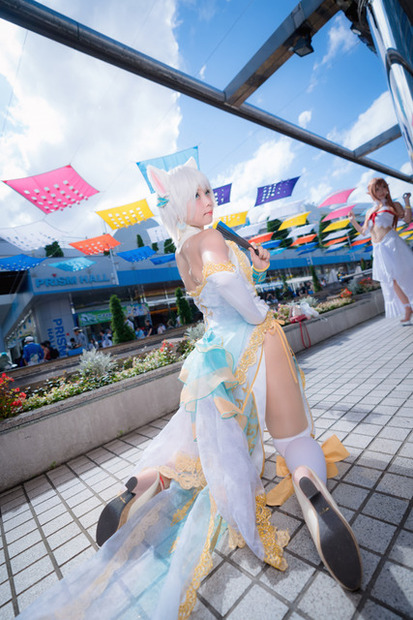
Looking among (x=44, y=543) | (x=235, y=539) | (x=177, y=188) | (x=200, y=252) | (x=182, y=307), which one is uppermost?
(x=182, y=307)

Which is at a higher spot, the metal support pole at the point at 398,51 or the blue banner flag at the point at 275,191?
the blue banner flag at the point at 275,191

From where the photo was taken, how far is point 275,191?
10.6 m

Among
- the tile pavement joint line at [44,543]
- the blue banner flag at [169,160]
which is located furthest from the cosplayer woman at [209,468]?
the blue banner flag at [169,160]

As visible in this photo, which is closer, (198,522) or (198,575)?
(198,575)

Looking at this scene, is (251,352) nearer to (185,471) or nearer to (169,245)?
(185,471)

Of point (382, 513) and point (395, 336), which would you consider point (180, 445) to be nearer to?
point (382, 513)

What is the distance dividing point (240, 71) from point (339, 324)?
646 centimetres

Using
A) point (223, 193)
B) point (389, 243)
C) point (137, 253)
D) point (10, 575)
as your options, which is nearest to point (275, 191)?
point (223, 193)

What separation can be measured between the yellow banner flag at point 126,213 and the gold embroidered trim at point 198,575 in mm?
9067

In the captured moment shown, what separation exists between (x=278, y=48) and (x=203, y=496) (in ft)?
16.7

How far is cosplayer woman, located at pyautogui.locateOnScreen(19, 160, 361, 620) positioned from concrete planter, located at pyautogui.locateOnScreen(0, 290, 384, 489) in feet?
7.35

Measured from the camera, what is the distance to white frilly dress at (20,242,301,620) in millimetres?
1353

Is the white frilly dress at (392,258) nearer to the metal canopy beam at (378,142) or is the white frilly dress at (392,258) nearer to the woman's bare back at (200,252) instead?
the metal canopy beam at (378,142)

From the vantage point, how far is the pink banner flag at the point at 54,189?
7.02 meters
